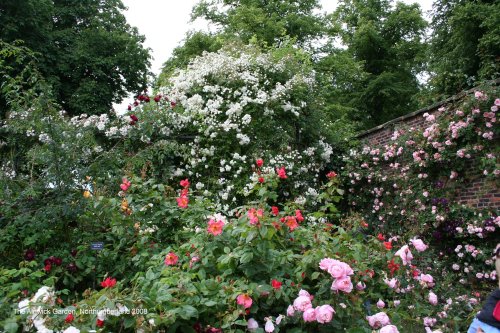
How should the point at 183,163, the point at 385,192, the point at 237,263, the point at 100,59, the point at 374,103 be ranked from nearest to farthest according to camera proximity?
the point at 237,263 → the point at 183,163 → the point at 385,192 → the point at 100,59 → the point at 374,103

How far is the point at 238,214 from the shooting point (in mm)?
2561

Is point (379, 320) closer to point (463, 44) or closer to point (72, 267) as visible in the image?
point (72, 267)

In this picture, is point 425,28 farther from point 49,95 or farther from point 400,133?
point 49,95

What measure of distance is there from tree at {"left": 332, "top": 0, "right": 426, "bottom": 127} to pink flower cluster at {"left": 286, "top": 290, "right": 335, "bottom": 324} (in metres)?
16.5

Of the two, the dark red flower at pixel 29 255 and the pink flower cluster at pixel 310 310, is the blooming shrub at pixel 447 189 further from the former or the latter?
the dark red flower at pixel 29 255

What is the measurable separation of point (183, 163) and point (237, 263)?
427cm

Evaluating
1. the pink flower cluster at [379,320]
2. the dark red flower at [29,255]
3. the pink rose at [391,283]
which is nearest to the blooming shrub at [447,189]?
the pink rose at [391,283]

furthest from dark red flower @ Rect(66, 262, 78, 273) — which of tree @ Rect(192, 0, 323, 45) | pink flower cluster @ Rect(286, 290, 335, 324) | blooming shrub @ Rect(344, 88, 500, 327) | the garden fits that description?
tree @ Rect(192, 0, 323, 45)

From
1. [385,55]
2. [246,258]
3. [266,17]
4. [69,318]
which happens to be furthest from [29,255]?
[385,55]

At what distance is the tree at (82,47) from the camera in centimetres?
1375

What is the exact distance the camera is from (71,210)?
317 centimetres

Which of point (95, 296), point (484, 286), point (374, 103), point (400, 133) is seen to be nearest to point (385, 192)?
point (400, 133)

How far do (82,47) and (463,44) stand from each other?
1254cm

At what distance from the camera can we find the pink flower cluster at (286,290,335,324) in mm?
1812
